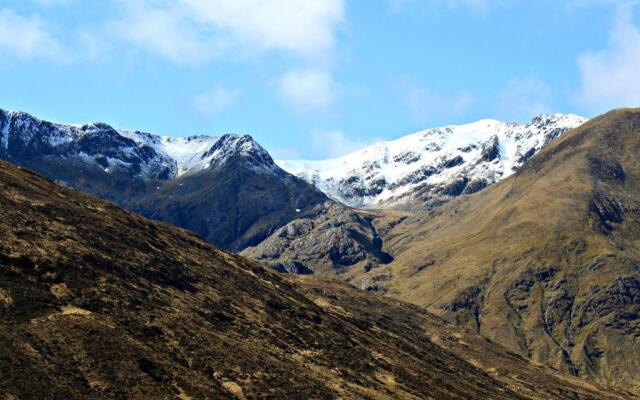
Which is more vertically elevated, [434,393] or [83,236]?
[83,236]

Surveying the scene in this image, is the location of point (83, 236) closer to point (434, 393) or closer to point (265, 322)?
point (265, 322)

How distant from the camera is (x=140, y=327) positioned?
135000mm

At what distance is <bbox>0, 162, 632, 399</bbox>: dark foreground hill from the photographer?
113875 millimetres

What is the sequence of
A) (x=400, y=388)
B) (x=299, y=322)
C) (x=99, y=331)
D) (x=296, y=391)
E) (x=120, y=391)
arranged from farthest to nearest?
1. (x=299, y=322)
2. (x=400, y=388)
3. (x=296, y=391)
4. (x=99, y=331)
5. (x=120, y=391)

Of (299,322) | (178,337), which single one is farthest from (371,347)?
(178,337)

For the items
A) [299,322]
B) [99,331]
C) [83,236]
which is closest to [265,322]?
[299,322]

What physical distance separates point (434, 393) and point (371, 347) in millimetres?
25601

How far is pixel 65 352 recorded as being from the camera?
114 m

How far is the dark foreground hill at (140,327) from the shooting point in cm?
11388

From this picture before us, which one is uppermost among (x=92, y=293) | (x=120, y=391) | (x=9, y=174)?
(x=9, y=174)

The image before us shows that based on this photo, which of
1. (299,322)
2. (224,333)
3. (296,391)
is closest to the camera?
(296,391)

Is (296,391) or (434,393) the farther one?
(434,393)

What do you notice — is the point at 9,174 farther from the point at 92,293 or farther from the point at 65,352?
the point at 65,352

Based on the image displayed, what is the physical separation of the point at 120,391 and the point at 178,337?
28.3 m
